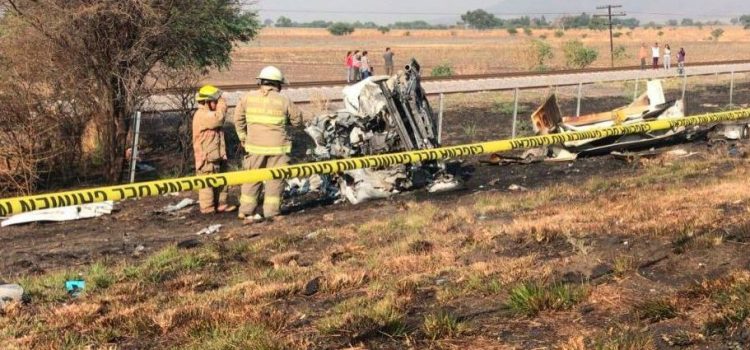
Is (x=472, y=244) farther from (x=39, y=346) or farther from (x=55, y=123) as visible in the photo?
(x=55, y=123)

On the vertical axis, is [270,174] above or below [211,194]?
above

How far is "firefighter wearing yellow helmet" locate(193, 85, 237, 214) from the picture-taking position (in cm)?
930

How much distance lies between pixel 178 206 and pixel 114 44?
10.1 ft

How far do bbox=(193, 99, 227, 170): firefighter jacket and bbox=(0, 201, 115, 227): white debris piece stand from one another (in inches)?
55.6

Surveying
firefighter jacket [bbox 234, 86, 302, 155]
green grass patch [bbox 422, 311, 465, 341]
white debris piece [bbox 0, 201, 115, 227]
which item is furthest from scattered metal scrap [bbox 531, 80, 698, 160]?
green grass patch [bbox 422, 311, 465, 341]

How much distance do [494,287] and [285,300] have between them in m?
1.30

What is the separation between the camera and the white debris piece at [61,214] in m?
9.16

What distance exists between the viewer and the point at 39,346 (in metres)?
3.87

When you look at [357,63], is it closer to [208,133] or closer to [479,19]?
[208,133]

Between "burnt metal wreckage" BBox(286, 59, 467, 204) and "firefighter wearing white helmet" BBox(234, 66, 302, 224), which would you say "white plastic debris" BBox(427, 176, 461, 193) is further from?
"firefighter wearing white helmet" BBox(234, 66, 302, 224)

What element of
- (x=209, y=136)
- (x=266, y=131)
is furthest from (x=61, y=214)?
(x=266, y=131)

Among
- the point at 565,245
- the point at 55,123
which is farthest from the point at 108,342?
the point at 55,123

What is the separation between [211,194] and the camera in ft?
30.6

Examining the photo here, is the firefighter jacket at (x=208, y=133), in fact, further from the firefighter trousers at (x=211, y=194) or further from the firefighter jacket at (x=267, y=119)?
the firefighter jacket at (x=267, y=119)
